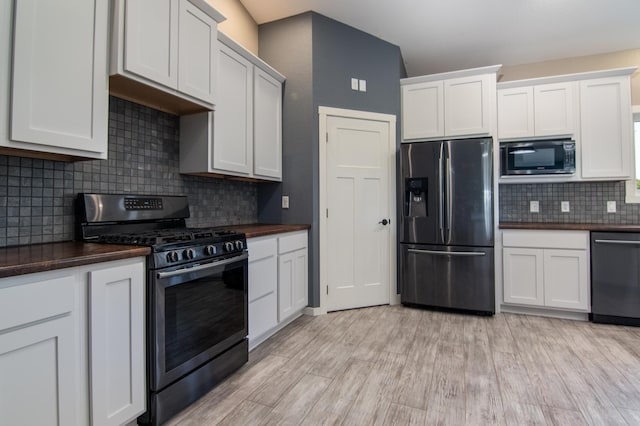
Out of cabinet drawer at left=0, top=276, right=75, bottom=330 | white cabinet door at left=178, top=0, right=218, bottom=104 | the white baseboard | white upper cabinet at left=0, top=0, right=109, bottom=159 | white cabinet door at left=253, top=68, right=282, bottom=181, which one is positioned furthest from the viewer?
the white baseboard

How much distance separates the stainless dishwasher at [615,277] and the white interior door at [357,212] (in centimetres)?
184

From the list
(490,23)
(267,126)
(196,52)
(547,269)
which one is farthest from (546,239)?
(196,52)

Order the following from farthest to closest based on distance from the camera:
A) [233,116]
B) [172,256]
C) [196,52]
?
[233,116] < [196,52] < [172,256]

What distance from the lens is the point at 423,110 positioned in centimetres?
357

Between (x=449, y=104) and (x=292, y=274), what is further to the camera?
(x=449, y=104)

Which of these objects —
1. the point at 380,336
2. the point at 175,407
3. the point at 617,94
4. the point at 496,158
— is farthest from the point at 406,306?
the point at 617,94

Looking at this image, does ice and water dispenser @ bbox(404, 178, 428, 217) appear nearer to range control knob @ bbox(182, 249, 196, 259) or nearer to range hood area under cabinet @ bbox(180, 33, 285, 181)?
range hood area under cabinet @ bbox(180, 33, 285, 181)

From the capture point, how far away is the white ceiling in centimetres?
298

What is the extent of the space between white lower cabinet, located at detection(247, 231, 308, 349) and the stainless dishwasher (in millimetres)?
2671

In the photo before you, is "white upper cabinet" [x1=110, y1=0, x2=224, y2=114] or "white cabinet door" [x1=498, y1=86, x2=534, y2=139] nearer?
"white upper cabinet" [x1=110, y1=0, x2=224, y2=114]

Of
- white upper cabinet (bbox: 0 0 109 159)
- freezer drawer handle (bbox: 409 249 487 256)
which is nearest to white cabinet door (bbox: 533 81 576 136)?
freezer drawer handle (bbox: 409 249 487 256)

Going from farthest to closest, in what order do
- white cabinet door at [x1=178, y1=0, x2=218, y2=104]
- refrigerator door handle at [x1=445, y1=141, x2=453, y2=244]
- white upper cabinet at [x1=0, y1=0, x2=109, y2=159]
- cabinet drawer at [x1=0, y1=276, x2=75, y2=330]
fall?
1. refrigerator door handle at [x1=445, y1=141, x2=453, y2=244]
2. white cabinet door at [x1=178, y1=0, x2=218, y2=104]
3. white upper cabinet at [x1=0, y1=0, x2=109, y2=159]
4. cabinet drawer at [x1=0, y1=276, x2=75, y2=330]

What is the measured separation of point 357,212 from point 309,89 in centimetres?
133

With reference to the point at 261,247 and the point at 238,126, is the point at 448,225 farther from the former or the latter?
the point at 238,126
